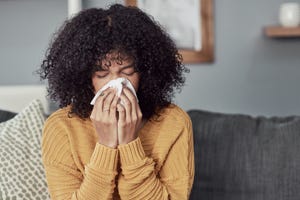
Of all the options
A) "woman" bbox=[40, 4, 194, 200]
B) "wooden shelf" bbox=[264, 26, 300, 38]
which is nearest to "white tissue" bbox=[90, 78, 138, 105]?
"woman" bbox=[40, 4, 194, 200]

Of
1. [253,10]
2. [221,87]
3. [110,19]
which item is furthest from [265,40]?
[110,19]

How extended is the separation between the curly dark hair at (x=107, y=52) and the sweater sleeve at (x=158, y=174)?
112 millimetres

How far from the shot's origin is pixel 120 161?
101 cm

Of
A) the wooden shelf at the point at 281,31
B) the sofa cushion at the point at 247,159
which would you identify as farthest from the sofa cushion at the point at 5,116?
the wooden shelf at the point at 281,31

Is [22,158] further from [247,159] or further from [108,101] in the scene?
[247,159]

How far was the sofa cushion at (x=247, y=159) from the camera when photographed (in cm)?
132

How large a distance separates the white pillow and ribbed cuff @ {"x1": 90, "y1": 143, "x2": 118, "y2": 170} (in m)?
0.36

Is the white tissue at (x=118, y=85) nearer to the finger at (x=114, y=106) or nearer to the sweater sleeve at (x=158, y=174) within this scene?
the finger at (x=114, y=106)

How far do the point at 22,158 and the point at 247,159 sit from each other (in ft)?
2.12

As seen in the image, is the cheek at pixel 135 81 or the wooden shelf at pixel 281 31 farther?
the wooden shelf at pixel 281 31

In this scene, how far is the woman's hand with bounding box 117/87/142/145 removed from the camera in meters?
0.95

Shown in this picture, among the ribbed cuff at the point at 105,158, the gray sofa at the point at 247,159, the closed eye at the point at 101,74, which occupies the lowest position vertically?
the gray sofa at the point at 247,159

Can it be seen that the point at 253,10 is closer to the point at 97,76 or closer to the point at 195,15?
the point at 195,15

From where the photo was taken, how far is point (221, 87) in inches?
74.9
